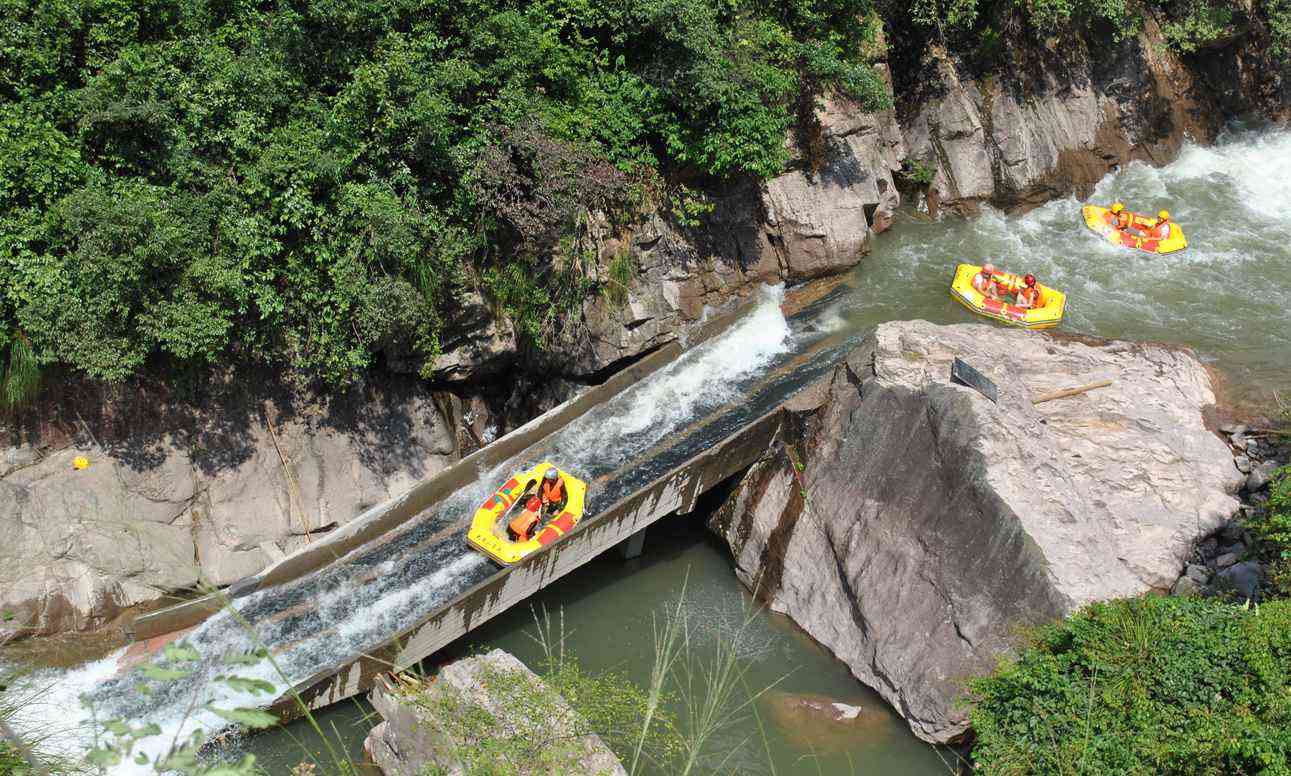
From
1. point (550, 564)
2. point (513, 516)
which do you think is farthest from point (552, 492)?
Answer: point (550, 564)

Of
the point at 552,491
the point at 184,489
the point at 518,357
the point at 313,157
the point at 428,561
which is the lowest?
the point at 428,561

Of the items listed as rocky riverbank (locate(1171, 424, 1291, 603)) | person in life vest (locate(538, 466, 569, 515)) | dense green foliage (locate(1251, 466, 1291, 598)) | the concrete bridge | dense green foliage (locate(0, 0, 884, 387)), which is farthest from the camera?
person in life vest (locate(538, 466, 569, 515))

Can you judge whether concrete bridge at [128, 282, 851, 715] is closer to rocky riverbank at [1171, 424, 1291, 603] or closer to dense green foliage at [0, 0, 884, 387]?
dense green foliage at [0, 0, 884, 387]

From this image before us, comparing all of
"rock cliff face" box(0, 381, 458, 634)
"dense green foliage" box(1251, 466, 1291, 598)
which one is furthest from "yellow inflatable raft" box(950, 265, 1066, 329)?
"rock cliff face" box(0, 381, 458, 634)

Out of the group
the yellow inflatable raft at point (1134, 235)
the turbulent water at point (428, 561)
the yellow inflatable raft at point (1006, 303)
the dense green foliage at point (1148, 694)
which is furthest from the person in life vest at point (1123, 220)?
the dense green foliage at point (1148, 694)

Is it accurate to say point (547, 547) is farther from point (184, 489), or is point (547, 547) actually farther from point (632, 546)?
point (184, 489)

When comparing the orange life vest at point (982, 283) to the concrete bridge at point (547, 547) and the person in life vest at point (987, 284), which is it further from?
the concrete bridge at point (547, 547)
